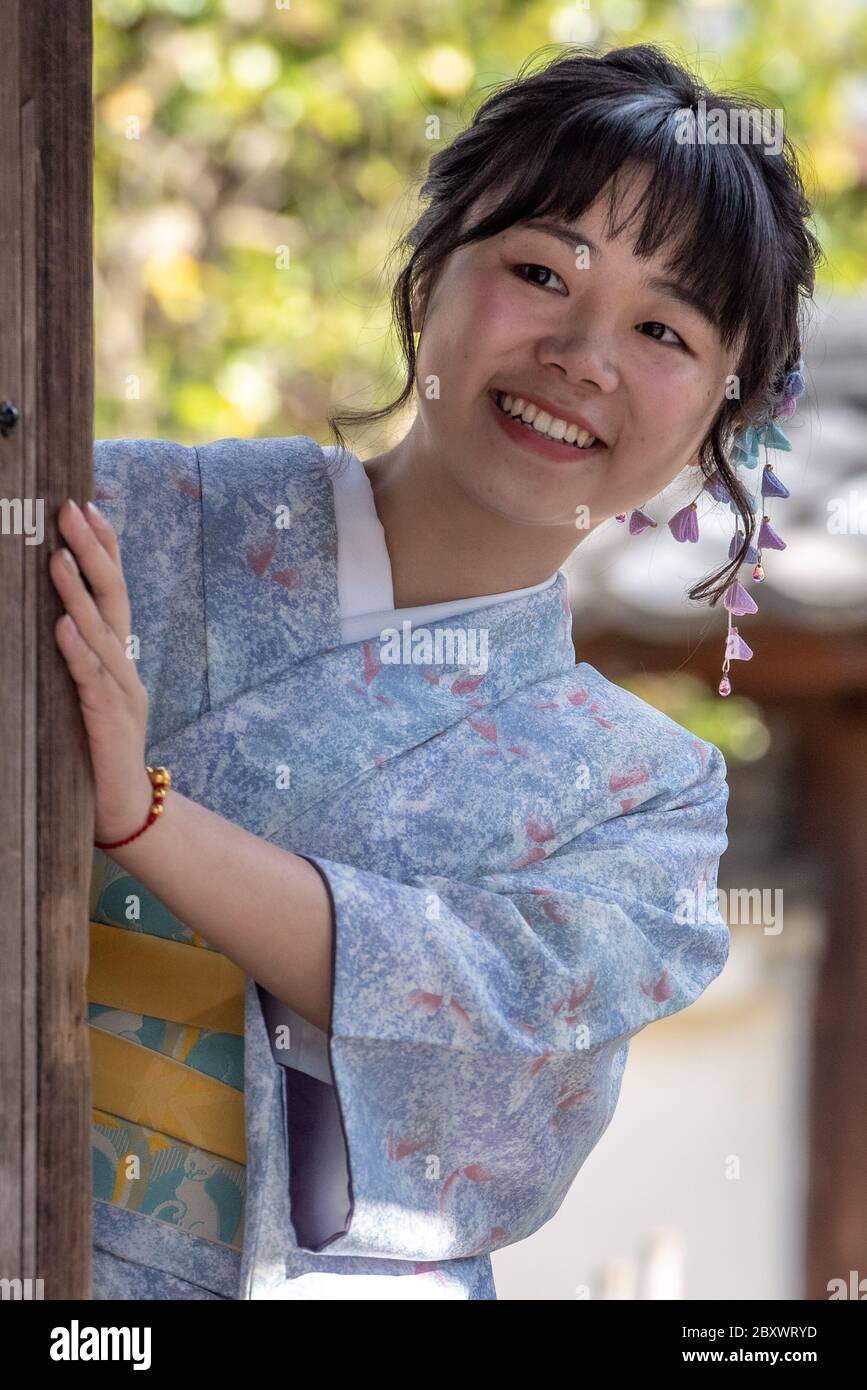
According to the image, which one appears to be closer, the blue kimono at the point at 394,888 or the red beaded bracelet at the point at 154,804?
the red beaded bracelet at the point at 154,804

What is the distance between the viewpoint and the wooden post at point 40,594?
1.06 meters

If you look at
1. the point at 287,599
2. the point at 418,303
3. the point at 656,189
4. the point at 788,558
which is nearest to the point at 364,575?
the point at 287,599

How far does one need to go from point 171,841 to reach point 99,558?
0.23 meters

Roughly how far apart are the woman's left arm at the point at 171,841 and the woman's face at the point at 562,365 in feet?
1.44

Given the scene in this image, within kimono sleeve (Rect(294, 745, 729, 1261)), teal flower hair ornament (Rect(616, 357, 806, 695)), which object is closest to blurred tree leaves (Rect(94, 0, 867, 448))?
teal flower hair ornament (Rect(616, 357, 806, 695))

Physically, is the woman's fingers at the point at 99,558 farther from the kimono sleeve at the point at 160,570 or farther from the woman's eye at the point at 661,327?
the woman's eye at the point at 661,327

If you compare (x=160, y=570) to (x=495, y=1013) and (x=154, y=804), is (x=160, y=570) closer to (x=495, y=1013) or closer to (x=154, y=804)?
(x=154, y=804)

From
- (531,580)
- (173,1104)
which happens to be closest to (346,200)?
(531,580)

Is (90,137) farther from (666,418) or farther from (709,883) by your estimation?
(709,883)

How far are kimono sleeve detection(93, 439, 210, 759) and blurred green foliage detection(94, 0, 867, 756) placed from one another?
3027 mm

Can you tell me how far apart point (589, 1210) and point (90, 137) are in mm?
3715

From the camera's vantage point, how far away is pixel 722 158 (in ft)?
5.04

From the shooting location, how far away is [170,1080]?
4.76 feet

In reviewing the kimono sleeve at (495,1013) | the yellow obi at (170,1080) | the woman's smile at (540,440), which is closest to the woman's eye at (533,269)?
the woman's smile at (540,440)
